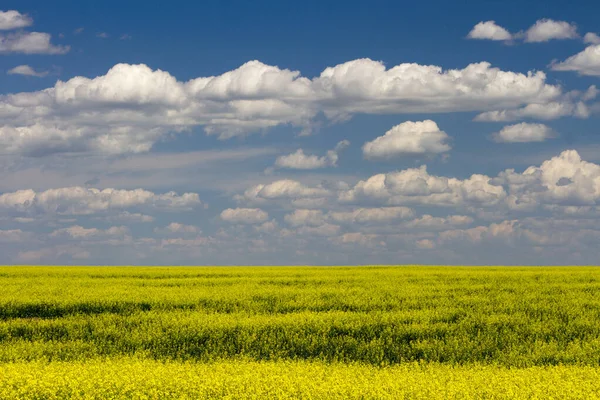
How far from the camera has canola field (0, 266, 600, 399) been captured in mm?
10758

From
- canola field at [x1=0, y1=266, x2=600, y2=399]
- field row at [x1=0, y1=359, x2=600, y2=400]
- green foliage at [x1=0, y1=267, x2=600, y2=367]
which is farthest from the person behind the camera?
green foliage at [x1=0, y1=267, x2=600, y2=367]

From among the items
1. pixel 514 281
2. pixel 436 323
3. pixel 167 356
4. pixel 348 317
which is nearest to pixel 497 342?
pixel 436 323

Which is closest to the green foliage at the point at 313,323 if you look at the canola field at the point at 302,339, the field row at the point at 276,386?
the canola field at the point at 302,339

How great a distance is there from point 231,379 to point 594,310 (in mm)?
15906

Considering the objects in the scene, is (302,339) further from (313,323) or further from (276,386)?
(276,386)

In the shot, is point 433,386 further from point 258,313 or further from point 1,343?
point 1,343

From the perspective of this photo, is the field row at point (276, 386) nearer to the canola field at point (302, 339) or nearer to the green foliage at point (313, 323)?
the canola field at point (302, 339)

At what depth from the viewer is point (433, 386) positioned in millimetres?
10562

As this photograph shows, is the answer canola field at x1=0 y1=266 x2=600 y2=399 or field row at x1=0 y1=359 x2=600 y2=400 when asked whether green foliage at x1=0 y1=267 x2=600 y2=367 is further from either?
field row at x1=0 y1=359 x2=600 y2=400

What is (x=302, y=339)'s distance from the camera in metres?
18.3

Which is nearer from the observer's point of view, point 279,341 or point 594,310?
point 279,341

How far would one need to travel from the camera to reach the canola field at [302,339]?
424 inches

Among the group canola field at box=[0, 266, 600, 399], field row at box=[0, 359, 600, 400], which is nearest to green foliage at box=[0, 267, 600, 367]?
canola field at box=[0, 266, 600, 399]

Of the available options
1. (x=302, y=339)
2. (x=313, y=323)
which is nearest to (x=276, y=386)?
(x=302, y=339)
